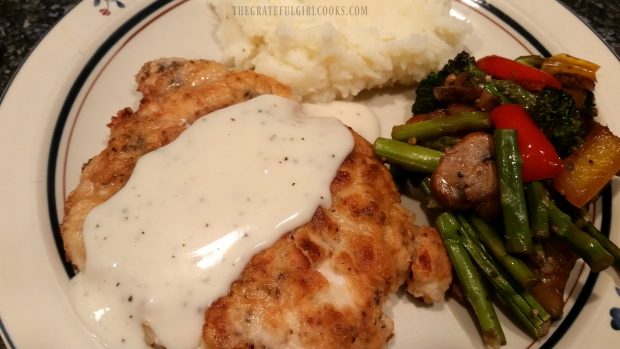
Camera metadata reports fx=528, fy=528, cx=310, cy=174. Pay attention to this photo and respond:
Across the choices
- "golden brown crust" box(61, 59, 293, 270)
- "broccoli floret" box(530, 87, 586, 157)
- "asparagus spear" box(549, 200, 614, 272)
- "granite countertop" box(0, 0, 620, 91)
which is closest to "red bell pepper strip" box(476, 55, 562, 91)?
"broccoli floret" box(530, 87, 586, 157)

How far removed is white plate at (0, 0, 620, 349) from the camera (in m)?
3.24

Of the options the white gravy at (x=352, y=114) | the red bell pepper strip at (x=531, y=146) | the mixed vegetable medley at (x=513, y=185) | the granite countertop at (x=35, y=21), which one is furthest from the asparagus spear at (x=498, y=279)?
the granite countertop at (x=35, y=21)

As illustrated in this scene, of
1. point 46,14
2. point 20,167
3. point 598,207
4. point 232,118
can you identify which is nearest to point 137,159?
point 232,118

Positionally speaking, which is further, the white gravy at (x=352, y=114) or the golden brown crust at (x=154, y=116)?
the white gravy at (x=352, y=114)

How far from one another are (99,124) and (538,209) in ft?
10.7

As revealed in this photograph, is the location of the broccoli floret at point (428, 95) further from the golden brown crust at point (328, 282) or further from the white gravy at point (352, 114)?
the golden brown crust at point (328, 282)


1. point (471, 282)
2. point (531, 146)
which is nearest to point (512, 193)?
point (531, 146)

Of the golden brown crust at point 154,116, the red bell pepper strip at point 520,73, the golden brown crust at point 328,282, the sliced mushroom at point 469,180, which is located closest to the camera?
the golden brown crust at point 328,282

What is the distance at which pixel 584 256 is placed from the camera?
10.8 feet

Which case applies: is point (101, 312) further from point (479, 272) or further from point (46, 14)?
point (46, 14)

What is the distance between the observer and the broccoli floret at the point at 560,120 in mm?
3518

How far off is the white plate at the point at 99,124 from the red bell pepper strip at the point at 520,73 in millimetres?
720

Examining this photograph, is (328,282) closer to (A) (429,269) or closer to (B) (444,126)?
(A) (429,269)

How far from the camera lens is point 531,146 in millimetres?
3424
